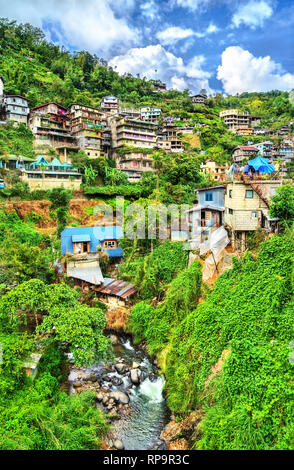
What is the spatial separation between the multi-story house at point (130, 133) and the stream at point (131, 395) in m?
36.1

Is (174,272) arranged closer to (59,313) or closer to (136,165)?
(59,313)

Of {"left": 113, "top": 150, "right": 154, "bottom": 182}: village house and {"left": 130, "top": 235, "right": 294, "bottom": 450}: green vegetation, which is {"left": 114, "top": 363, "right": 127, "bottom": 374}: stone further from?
{"left": 113, "top": 150, "right": 154, "bottom": 182}: village house

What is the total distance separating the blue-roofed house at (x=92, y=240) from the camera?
23.8 m

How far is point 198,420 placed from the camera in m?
11.1

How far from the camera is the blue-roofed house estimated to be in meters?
23.8

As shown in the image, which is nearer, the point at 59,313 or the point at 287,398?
the point at 287,398

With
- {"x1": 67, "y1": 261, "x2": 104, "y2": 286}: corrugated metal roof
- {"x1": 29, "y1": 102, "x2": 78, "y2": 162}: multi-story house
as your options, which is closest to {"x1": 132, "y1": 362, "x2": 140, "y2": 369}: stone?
{"x1": 67, "y1": 261, "x2": 104, "y2": 286}: corrugated metal roof

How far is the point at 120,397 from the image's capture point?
1359 cm

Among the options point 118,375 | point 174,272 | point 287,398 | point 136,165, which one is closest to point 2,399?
point 118,375

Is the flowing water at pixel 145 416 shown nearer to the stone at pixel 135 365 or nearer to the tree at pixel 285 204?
the stone at pixel 135 365

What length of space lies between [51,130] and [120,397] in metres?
39.4

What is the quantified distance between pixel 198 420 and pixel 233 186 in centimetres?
1231

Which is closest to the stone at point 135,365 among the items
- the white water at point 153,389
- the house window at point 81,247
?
the white water at point 153,389

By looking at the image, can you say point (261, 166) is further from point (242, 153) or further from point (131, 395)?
point (242, 153)
